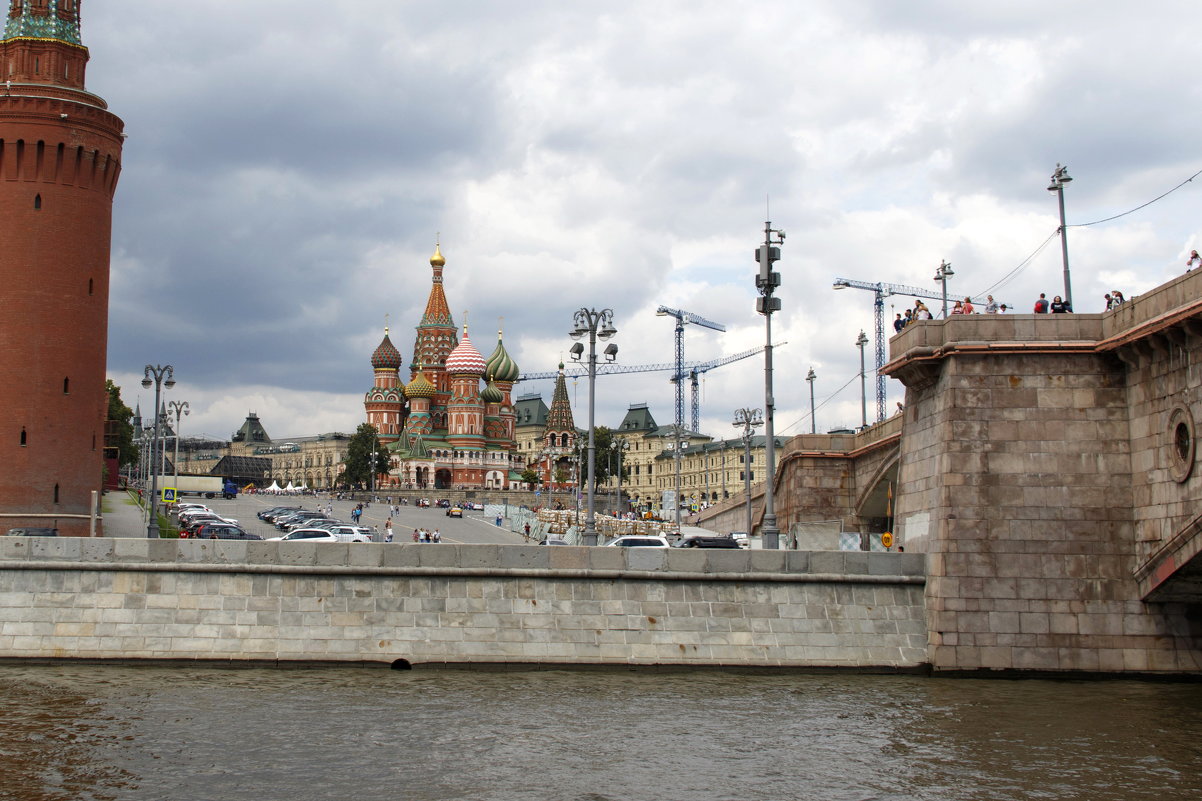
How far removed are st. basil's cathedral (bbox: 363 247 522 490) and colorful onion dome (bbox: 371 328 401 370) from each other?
0.14 metres

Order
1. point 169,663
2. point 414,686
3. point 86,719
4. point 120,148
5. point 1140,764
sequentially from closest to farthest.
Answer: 1. point 1140,764
2. point 86,719
3. point 414,686
4. point 169,663
5. point 120,148

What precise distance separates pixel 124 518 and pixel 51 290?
20.2 m

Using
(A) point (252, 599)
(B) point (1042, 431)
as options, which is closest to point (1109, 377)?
(B) point (1042, 431)

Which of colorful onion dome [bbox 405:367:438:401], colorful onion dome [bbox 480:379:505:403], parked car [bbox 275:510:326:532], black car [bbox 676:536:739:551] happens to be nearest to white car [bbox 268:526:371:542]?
parked car [bbox 275:510:326:532]

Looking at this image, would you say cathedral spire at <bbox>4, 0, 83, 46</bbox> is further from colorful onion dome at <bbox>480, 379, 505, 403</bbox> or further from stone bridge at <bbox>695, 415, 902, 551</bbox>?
colorful onion dome at <bbox>480, 379, 505, 403</bbox>

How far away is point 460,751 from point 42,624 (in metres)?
11.9

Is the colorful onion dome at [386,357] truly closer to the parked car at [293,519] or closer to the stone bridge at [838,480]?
the parked car at [293,519]

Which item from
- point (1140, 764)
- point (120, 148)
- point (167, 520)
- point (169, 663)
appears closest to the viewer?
point (1140, 764)

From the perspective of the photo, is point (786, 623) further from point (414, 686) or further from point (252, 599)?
point (252, 599)

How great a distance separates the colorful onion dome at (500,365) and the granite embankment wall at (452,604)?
13966cm

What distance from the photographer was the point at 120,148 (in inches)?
1984

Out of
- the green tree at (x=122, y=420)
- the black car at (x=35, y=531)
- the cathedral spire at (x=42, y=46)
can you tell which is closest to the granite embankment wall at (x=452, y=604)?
the black car at (x=35, y=531)

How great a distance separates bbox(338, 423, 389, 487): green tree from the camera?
154625 mm

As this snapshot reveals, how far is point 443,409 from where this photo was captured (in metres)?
163
